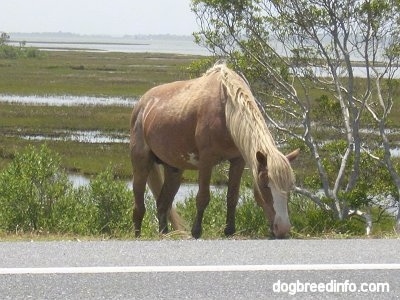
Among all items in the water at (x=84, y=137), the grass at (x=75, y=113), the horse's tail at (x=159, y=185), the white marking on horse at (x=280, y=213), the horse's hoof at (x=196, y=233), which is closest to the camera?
the white marking on horse at (x=280, y=213)

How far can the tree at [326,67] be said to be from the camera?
12805 mm

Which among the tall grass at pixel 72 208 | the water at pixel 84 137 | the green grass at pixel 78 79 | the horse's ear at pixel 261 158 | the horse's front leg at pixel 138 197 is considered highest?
the horse's ear at pixel 261 158

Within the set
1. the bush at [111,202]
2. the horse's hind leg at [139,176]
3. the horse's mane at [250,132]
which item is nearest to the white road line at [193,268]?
the horse's mane at [250,132]

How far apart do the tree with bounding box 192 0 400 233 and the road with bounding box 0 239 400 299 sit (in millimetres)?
6212

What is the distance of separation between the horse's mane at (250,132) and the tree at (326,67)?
4824 millimetres

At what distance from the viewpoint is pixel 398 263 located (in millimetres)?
5551

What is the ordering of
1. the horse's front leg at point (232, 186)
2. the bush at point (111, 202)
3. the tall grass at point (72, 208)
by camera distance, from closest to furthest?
the horse's front leg at point (232, 186) → the tall grass at point (72, 208) → the bush at point (111, 202)

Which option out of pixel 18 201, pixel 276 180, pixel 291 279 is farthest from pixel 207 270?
pixel 18 201

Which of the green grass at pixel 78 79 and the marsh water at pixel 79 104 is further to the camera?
the green grass at pixel 78 79

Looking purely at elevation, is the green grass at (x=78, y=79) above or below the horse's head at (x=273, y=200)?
below

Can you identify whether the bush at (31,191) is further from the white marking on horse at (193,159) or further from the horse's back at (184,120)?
the white marking on horse at (193,159)

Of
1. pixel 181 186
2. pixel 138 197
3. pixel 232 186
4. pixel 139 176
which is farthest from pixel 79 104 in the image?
pixel 232 186

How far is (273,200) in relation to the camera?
706 cm

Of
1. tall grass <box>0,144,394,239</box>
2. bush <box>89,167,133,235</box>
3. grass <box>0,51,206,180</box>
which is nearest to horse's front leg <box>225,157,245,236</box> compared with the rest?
tall grass <box>0,144,394,239</box>
